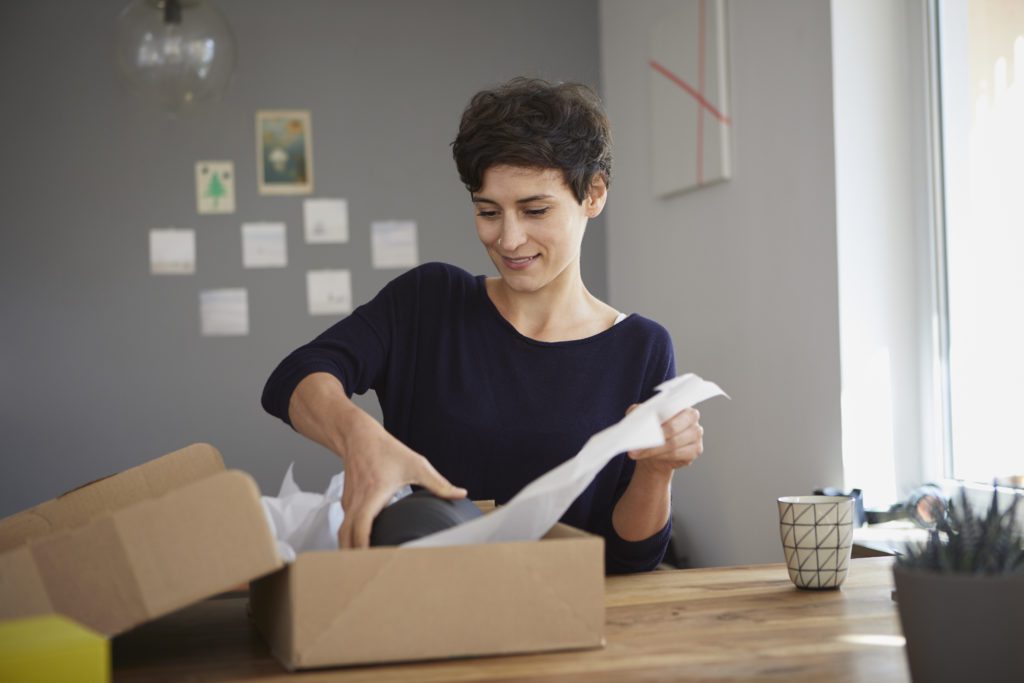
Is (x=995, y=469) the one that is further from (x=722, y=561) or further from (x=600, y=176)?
(x=600, y=176)

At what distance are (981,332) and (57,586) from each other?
6.99 feet

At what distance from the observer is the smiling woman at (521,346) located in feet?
5.01

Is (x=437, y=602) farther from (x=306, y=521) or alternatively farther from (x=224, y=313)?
Result: (x=224, y=313)

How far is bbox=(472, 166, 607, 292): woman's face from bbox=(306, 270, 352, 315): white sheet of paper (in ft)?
7.81

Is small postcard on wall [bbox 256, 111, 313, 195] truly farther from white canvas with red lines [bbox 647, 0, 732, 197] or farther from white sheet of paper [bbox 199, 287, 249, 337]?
white canvas with red lines [bbox 647, 0, 732, 197]

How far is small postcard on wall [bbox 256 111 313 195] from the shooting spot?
394cm

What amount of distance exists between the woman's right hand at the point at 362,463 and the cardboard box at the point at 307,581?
0.46 ft

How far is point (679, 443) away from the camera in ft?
3.85

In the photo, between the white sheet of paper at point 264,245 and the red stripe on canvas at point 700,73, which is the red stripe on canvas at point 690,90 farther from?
the white sheet of paper at point 264,245

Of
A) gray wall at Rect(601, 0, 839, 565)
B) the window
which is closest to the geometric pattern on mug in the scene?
the window

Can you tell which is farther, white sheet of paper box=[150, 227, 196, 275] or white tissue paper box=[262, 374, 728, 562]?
white sheet of paper box=[150, 227, 196, 275]

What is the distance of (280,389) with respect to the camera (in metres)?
1.35

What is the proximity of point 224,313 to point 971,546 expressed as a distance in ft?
11.3

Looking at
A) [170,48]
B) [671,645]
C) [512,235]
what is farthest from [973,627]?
[170,48]
